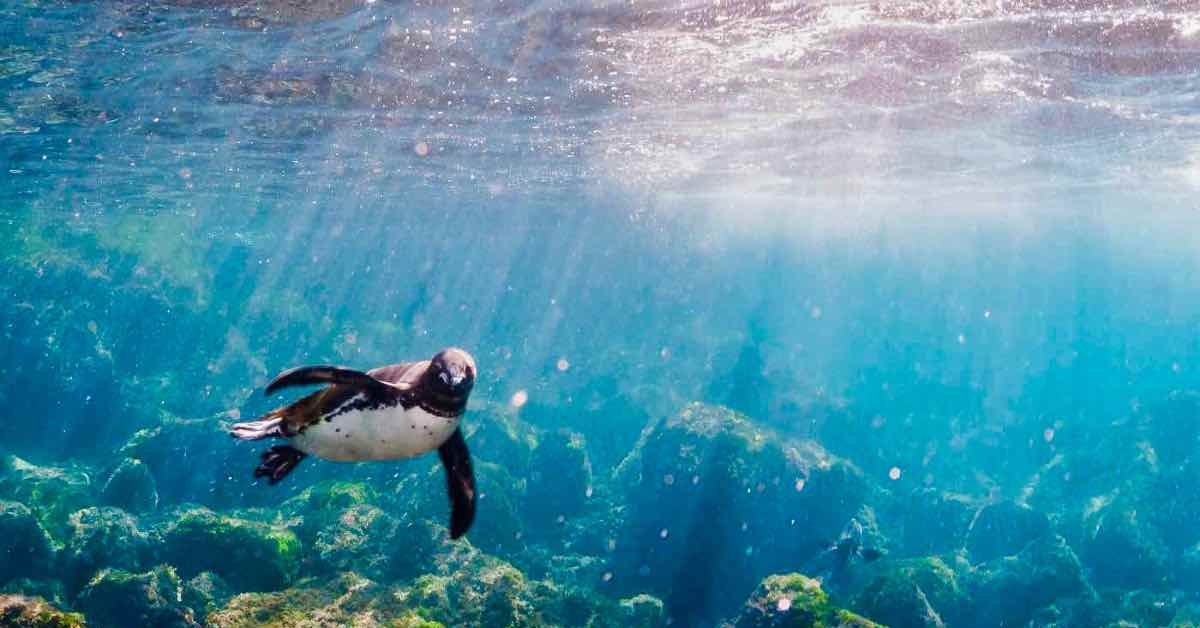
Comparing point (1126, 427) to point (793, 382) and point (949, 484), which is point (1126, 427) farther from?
point (793, 382)

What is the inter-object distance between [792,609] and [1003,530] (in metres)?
14.2

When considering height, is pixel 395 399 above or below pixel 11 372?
above

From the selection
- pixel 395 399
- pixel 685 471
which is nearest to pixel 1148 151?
pixel 685 471

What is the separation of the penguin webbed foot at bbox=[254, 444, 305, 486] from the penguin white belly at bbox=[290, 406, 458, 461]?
30 cm

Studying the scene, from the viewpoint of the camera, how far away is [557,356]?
120 ft

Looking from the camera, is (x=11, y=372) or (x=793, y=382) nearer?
(x=11, y=372)

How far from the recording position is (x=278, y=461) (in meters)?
3.96

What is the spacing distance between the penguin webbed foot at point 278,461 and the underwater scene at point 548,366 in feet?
0.77

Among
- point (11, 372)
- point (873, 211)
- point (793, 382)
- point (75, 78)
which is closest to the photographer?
point (75, 78)

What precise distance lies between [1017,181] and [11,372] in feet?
132

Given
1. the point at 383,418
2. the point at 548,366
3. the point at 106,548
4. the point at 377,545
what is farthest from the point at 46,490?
the point at 548,366

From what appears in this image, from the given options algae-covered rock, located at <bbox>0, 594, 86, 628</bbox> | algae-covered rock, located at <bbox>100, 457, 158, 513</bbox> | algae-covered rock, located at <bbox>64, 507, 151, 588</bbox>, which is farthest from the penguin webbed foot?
algae-covered rock, located at <bbox>100, 457, 158, 513</bbox>

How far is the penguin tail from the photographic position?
3.58m

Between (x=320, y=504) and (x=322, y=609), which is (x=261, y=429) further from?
(x=320, y=504)
